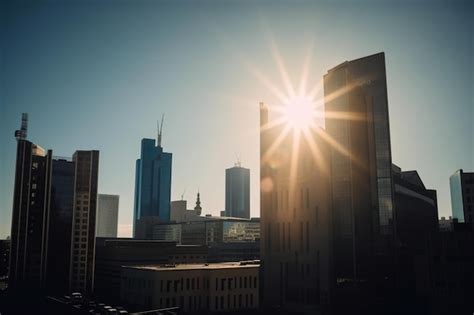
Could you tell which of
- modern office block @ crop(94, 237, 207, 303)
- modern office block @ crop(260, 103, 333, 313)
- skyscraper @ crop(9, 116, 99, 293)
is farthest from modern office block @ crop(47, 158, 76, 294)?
modern office block @ crop(260, 103, 333, 313)

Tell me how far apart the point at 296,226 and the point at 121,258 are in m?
71.7

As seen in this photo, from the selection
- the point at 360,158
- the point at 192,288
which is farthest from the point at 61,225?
the point at 360,158

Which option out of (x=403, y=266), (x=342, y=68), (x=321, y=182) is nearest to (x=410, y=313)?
(x=403, y=266)

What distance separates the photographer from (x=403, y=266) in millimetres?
151375

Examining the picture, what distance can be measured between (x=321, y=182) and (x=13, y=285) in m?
121

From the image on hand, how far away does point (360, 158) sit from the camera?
6703 inches

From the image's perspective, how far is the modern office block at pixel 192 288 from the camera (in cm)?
11075

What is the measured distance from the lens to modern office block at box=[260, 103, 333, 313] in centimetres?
12069

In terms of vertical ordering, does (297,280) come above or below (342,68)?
below

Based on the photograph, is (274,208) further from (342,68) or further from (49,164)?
(49,164)

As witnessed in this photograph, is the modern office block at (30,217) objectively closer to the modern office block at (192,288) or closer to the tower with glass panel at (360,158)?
the modern office block at (192,288)

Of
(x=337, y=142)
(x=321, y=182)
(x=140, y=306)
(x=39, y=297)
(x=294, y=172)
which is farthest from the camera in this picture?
(x=337, y=142)

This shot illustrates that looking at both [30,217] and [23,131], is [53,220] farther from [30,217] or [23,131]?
[23,131]

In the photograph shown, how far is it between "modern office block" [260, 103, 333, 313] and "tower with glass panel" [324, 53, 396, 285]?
112ft
